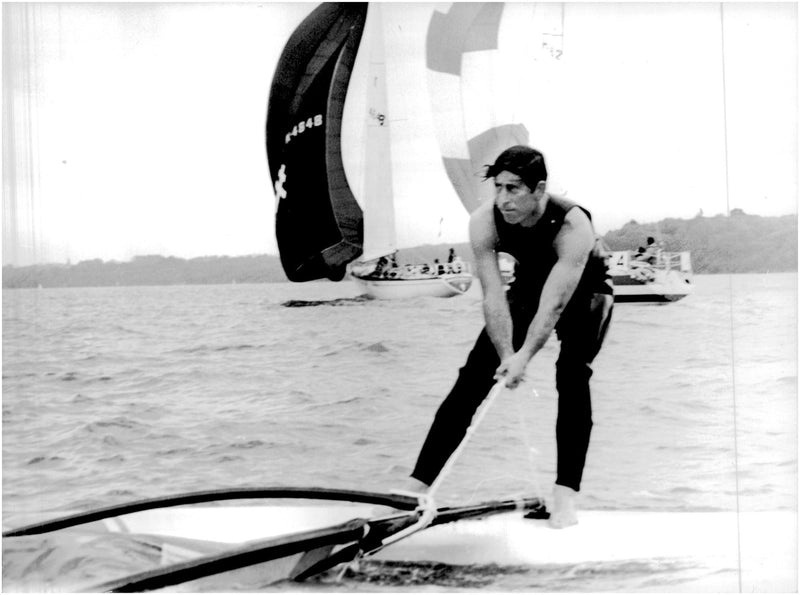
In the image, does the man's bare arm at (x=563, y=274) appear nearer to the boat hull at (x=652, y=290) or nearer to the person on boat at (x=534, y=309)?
the person on boat at (x=534, y=309)

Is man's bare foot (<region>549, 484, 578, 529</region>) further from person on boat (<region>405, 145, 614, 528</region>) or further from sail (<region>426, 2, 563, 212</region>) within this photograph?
sail (<region>426, 2, 563, 212</region>)

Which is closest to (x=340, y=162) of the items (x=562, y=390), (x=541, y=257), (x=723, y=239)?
(x=541, y=257)

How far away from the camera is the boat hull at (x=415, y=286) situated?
228 cm

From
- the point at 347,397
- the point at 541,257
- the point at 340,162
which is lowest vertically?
the point at 347,397

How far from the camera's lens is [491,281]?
226 centimetres

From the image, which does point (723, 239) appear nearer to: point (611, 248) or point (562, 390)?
point (611, 248)

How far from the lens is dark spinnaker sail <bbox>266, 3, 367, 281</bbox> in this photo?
7.59ft

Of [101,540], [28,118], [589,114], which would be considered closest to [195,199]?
[28,118]

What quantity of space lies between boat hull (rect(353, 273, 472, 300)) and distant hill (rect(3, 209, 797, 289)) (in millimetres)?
65

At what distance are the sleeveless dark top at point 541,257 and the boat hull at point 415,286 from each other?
0.49 ft

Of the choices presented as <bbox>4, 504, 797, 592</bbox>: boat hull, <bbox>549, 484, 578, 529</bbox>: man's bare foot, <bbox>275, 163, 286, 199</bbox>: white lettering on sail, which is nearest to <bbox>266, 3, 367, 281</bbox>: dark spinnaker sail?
<bbox>275, 163, 286, 199</bbox>: white lettering on sail

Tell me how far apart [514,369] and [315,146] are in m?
0.88

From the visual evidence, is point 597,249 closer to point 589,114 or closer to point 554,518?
point 589,114

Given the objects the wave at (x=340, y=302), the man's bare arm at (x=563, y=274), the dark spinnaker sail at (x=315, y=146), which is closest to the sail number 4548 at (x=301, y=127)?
the dark spinnaker sail at (x=315, y=146)
